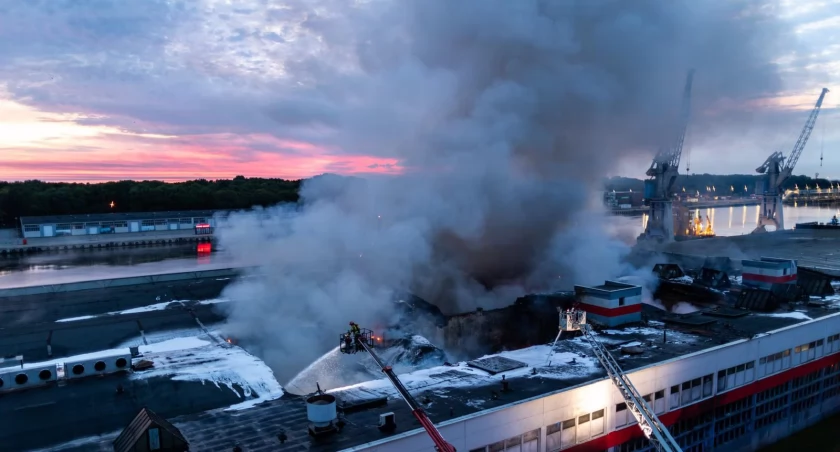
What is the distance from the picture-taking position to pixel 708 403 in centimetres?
1825

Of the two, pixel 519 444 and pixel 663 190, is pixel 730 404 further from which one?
pixel 663 190

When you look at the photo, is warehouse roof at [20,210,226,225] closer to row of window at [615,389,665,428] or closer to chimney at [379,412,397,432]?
row of window at [615,389,665,428]

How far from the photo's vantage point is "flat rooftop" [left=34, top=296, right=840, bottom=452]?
41.3 feet

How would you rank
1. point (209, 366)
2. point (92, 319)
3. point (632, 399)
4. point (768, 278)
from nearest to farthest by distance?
point (632, 399) → point (209, 366) → point (92, 319) → point (768, 278)

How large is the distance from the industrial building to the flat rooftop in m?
77.7

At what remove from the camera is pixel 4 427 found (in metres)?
14.2

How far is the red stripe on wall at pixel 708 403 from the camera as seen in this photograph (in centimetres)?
1564

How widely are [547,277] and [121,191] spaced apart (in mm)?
98821

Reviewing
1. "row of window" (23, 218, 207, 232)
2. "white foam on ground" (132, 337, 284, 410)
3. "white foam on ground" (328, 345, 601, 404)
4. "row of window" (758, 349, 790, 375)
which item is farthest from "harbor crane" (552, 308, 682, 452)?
"row of window" (23, 218, 207, 232)

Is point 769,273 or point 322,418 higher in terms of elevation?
point 769,273

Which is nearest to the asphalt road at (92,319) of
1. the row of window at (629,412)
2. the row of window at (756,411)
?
the row of window at (629,412)

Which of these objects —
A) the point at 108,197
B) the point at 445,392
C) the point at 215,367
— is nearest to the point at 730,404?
the point at 445,392

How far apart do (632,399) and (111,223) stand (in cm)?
9271

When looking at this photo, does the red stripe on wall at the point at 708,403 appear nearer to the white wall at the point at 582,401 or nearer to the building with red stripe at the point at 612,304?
the white wall at the point at 582,401
